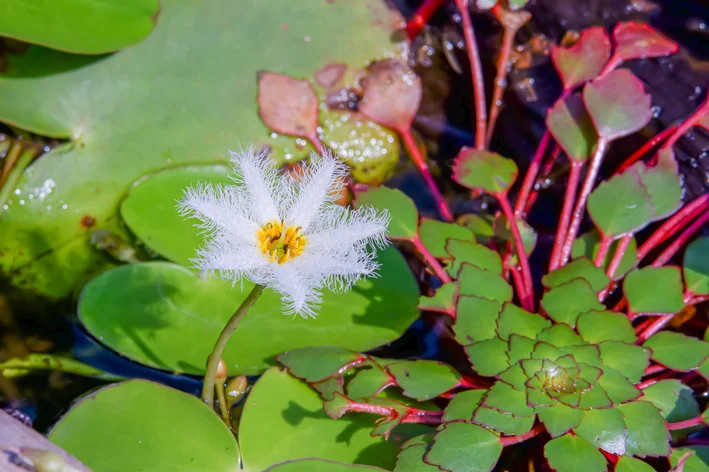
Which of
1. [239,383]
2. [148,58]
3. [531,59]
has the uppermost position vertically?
[148,58]

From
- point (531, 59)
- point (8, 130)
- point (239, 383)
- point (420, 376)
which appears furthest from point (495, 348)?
point (8, 130)

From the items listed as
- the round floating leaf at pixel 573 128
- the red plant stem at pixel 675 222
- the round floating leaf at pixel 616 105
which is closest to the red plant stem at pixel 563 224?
the round floating leaf at pixel 573 128

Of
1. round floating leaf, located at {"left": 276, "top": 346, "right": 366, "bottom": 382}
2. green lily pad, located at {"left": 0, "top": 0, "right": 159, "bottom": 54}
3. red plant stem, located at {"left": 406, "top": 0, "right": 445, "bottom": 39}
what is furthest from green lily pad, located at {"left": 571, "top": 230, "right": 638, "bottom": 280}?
green lily pad, located at {"left": 0, "top": 0, "right": 159, "bottom": 54}

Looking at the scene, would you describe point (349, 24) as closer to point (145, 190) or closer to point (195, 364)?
point (145, 190)

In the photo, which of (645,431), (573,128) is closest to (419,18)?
(573,128)

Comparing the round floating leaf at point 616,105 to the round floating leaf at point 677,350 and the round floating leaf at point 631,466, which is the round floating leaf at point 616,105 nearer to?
the round floating leaf at point 677,350

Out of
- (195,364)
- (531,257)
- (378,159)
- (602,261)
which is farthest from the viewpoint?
(378,159)

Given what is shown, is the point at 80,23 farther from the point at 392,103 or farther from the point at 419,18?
the point at 419,18
